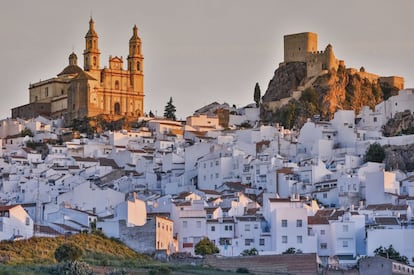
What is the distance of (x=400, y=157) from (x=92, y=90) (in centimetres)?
3208

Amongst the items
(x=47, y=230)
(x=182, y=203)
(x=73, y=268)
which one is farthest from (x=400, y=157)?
(x=73, y=268)

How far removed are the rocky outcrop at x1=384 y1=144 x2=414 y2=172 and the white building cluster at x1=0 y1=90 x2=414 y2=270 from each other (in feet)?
2.39

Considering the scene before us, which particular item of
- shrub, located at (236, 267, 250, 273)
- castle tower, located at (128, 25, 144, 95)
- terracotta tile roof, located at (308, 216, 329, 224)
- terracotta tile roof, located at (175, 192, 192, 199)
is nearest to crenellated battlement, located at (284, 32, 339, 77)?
castle tower, located at (128, 25, 144, 95)

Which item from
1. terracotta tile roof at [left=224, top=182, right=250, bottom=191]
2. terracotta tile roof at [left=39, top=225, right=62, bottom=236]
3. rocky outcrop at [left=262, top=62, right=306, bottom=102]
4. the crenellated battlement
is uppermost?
the crenellated battlement

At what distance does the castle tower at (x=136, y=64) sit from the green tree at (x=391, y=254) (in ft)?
164

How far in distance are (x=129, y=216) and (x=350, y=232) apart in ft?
32.9

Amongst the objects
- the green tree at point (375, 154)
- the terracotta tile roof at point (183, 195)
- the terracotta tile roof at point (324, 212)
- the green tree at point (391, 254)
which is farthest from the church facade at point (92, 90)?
the green tree at point (391, 254)

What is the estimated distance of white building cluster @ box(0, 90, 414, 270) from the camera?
6288 cm

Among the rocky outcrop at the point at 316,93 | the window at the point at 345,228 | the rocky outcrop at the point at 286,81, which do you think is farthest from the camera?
the rocky outcrop at the point at 286,81

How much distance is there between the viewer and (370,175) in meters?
70.8

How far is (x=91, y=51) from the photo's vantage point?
111062 millimetres

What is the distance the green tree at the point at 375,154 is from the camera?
80062 millimetres

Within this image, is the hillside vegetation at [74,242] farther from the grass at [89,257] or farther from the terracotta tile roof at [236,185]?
the terracotta tile roof at [236,185]

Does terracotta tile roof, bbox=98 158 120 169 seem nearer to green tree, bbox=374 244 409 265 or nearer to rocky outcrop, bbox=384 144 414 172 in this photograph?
rocky outcrop, bbox=384 144 414 172
